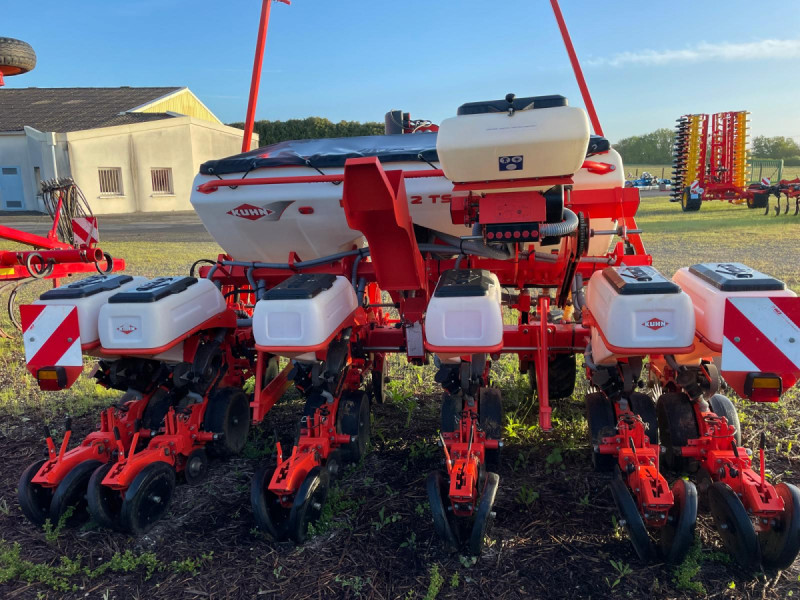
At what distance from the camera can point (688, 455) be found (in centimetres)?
291

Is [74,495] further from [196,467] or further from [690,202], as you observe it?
[690,202]

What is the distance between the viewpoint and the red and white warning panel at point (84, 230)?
21.8ft

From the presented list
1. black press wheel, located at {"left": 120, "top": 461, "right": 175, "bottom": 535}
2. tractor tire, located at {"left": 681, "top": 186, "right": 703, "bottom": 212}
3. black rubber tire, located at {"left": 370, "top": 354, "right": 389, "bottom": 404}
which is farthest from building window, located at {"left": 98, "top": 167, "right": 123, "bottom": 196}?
black press wheel, located at {"left": 120, "top": 461, "right": 175, "bottom": 535}

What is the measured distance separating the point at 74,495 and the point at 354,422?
1459 mm

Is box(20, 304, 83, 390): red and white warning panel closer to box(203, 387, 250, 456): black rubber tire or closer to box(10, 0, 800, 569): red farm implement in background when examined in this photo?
box(10, 0, 800, 569): red farm implement in background

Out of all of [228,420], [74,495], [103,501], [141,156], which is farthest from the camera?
[141,156]

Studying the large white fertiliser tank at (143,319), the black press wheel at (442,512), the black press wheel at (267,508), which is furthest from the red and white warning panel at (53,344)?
the black press wheel at (442,512)

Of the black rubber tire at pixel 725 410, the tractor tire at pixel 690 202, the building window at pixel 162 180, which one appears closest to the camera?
the black rubber tire at pixel 725 410

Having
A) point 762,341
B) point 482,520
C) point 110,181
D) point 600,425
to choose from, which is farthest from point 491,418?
point 110,181

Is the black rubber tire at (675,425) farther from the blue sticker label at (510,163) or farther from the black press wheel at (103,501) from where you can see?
the black press wheel at (103,501)

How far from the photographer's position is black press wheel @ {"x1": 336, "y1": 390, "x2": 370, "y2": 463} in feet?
11.3

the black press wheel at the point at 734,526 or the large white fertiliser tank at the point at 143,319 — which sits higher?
the large white fertiliser tank at the point at 143,319

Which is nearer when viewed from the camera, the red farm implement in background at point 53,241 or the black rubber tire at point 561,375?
the black rubber tire at point 561,375

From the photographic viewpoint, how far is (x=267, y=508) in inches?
107
